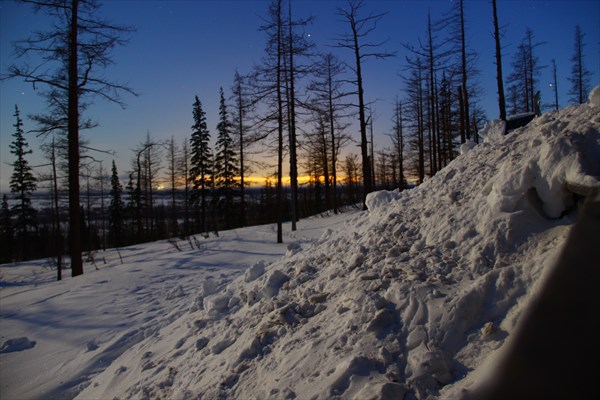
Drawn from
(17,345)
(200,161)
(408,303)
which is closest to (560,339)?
(408,303)

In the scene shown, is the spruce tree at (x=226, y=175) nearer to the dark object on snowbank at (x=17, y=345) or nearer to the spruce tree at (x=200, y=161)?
the spruce tree at (x=200, y=161)

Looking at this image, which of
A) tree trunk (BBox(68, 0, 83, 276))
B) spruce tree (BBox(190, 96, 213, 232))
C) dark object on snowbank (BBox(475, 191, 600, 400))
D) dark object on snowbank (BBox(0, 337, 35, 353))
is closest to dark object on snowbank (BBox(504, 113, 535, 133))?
dark object on snowbank (BBox(475, 191, 600, 400))

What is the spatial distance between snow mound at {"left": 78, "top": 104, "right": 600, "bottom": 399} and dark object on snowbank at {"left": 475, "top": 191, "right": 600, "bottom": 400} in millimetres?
108

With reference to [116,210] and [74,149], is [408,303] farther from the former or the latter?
[116,210]

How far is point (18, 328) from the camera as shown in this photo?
6.11 m

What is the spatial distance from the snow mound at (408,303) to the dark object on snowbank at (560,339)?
0.35 feet

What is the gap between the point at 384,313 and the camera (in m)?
2.74

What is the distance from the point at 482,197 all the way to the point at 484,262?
1028mm

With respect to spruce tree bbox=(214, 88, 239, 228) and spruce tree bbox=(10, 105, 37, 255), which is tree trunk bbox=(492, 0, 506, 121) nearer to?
spruce tree bbox=(214, 88, 239, 228)

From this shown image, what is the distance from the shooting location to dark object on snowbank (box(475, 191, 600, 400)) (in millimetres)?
1812

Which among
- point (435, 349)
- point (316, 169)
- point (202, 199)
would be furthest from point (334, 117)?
point (435, 349)

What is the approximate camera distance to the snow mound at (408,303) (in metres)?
2.33

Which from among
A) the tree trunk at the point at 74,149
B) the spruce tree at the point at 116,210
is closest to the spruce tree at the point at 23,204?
the spruce tree at the point at 116,210

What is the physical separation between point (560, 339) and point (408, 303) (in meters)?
1.09
